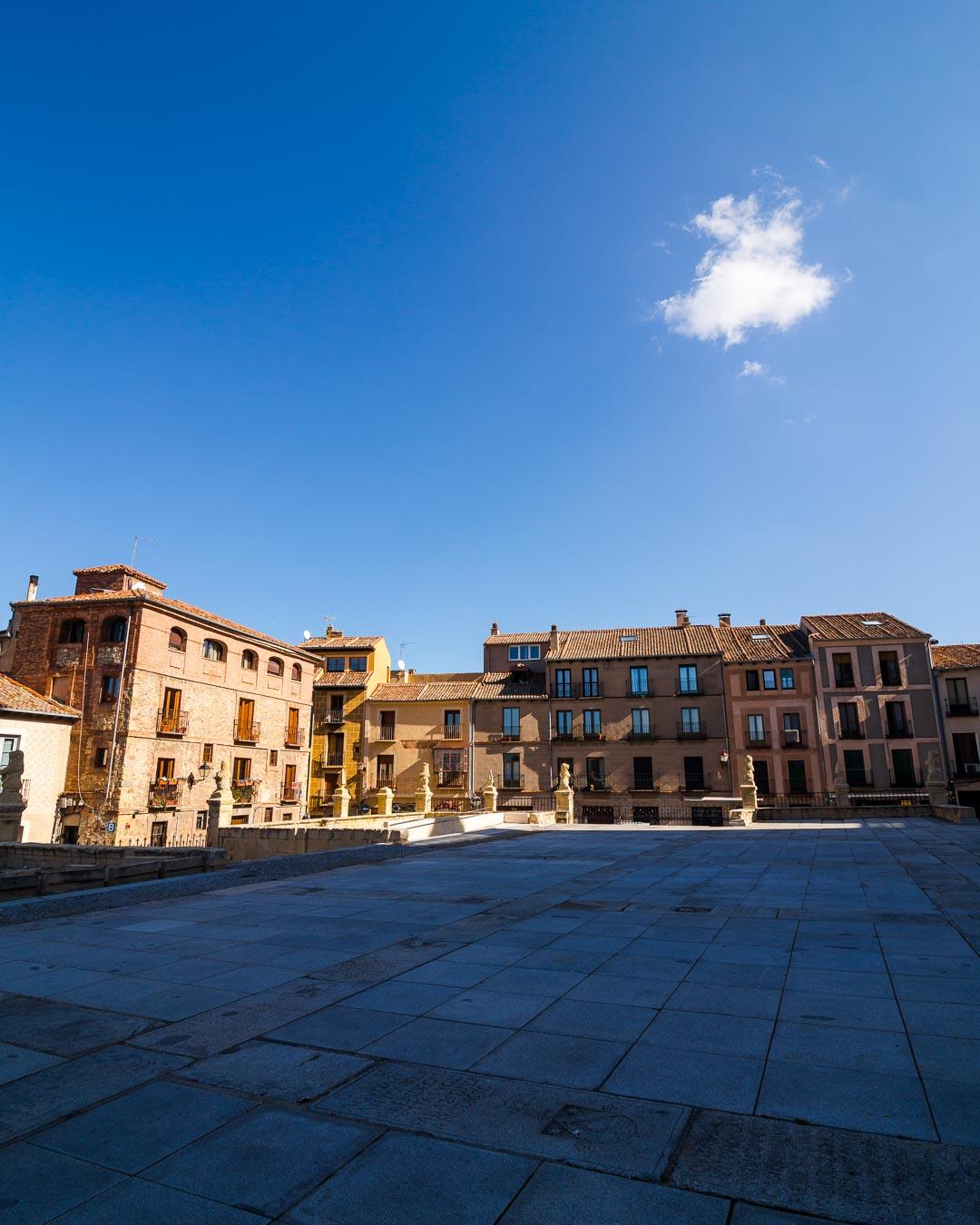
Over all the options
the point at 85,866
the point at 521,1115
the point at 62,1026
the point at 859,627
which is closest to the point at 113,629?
the point at 85,866

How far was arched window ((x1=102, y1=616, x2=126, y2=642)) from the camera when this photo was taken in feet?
99.4

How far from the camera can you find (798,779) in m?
38.5

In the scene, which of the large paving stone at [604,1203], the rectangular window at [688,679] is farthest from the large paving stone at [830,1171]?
the rectangular window at [688,679]

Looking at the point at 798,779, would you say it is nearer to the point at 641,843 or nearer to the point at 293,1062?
the point at 641,843

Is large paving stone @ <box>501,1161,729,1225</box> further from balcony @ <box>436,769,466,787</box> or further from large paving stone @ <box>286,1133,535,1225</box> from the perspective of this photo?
balcony @ <box>436,769,466,787</box>

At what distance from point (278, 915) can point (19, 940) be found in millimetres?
2580

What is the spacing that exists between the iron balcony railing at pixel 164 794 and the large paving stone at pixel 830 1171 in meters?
30.7

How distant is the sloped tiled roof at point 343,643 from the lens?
151ft

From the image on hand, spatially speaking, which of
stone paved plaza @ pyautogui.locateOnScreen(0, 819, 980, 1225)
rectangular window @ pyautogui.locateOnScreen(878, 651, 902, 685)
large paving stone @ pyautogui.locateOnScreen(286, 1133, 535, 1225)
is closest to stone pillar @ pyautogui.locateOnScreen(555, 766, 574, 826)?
rectangular window @ pyautogui.locateOnScreen(878, 651, 902, 685)

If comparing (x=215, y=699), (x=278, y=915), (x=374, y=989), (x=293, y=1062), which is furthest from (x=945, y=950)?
(x=215, y=699)

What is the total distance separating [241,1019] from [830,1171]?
3563 mm

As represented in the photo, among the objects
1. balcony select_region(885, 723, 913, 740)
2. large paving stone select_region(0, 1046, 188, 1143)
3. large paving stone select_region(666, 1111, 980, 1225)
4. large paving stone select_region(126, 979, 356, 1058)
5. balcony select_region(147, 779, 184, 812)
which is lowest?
large paving stone select_region(0, 1046, 188, 1143)

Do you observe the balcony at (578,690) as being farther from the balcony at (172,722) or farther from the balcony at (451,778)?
the balcony at (172,722)

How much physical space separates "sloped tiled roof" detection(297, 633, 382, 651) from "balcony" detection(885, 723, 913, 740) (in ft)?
99.6
